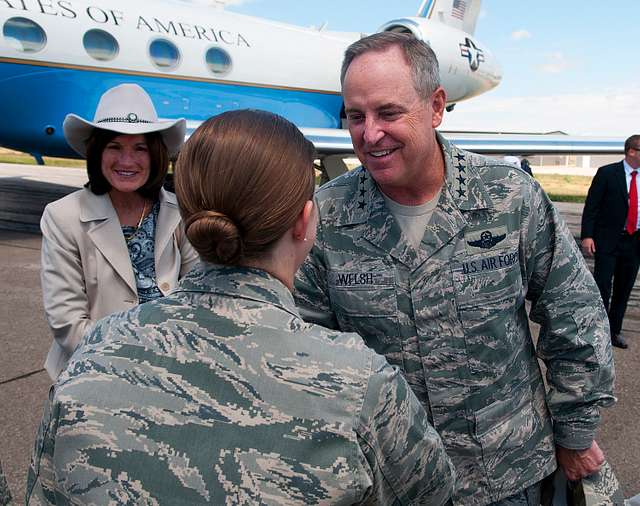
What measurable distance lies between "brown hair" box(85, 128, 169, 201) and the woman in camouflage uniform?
5.25 feet

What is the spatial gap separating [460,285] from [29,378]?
381 cm

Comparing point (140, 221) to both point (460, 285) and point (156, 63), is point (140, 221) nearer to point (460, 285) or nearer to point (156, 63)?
point (460, 285)

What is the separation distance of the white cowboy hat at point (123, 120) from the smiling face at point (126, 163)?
0.09 m

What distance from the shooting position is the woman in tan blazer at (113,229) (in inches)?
93.5

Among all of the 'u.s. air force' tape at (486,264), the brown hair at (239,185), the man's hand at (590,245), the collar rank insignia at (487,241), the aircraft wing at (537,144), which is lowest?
the aircraft wing at (537,144)

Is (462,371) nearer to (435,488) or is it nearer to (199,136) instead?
(435,488)

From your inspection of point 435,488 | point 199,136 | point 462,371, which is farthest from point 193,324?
point 462,371

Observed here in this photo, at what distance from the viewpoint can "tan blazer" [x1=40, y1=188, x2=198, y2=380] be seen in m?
2.35

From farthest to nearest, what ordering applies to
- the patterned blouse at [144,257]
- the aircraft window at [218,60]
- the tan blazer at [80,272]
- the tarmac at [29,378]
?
the aircraft window at [218,60] < the tarmac at [29,378] < the patterned blouse at [144,257] < the tan blazer at [80,272]

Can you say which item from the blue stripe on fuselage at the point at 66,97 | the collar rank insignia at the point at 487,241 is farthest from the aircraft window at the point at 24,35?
the collar rank insignia at the point at 487,241

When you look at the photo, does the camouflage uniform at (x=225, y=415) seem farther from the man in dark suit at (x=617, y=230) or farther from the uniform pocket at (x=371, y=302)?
the man in dark suit at (x=617, y=230)

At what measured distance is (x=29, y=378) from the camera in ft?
14.8

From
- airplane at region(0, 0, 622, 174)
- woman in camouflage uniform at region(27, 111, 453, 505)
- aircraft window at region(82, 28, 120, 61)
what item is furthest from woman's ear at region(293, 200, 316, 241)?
aircraft window at region(82, 28, 120, 61)

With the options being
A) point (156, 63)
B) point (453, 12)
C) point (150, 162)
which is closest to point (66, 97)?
point (156, 63)
